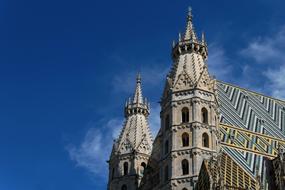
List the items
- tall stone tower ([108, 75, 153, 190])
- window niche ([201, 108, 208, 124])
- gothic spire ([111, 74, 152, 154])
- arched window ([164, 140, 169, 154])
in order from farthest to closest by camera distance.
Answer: gothic spire ([111, 74, 152, 154])
tall stone tower ([108, 75, 153, 190])
window niche ([201, 108, 208, 124])
arched window ([164, 140, 169, 154])

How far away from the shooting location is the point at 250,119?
1495 inches

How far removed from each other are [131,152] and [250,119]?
8.12 meters

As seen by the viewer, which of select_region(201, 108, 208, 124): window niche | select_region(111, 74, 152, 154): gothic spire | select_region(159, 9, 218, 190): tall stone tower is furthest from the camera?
select_region(111, 74, 152, 154): gothic spire

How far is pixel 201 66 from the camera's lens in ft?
116

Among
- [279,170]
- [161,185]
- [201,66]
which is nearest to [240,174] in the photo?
[279,170]

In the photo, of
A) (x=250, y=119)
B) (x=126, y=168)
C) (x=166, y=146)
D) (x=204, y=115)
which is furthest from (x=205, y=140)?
(x=126, y=168)

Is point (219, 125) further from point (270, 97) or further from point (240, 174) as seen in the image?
point (270, 97)

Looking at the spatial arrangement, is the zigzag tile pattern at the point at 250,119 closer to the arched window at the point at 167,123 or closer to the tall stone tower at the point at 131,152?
the arched window at the point at 167,123

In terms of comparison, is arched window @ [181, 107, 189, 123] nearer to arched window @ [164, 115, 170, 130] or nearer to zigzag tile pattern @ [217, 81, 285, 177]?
arched window @ [164, 115, 170, 130]

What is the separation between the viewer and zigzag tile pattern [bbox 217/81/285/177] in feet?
107

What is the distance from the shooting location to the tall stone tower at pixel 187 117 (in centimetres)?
3103

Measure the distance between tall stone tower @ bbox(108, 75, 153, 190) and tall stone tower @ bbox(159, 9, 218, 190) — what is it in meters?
5.31

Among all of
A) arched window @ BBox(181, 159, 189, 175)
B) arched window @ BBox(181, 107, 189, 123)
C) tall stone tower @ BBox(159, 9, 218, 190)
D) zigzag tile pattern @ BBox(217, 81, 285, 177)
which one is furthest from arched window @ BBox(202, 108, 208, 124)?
arched window @ BBox(181, 159, 189, 175)

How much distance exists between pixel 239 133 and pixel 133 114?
9.62 metres
